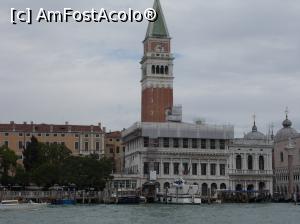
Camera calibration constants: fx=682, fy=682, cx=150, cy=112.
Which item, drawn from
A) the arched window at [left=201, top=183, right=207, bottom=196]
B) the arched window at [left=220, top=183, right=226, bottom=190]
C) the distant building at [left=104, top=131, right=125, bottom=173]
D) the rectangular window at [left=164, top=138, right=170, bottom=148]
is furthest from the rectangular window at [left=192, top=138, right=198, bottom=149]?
the distant building at [left=104, top=131, right=125, bottom=173]

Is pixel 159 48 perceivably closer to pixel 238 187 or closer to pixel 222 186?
pixel 222 186

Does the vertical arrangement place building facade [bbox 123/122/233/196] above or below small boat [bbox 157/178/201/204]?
above

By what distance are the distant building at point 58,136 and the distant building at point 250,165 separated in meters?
19.3

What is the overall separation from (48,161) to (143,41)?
28.4 meters

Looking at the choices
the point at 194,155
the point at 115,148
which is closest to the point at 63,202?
the point at 194,155

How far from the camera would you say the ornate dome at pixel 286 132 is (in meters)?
108

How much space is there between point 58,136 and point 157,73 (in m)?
16.1

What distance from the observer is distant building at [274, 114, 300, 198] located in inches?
3965

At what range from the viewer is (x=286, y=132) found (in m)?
110

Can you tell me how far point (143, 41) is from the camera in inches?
3812

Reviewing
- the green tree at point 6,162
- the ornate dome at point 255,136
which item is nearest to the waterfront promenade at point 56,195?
the green tree at point 6,162

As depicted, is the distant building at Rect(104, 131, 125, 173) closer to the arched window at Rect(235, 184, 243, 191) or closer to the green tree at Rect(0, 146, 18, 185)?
the arched window at Rect(235, 184, 243, 191)

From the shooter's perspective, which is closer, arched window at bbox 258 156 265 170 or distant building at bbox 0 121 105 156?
arched window at bbox 258 156 265 170

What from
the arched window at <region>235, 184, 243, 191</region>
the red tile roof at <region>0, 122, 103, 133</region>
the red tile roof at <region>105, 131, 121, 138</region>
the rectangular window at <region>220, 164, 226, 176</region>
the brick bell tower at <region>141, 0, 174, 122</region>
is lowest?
the arched window at <region>235, 184, 243, 191</region>
